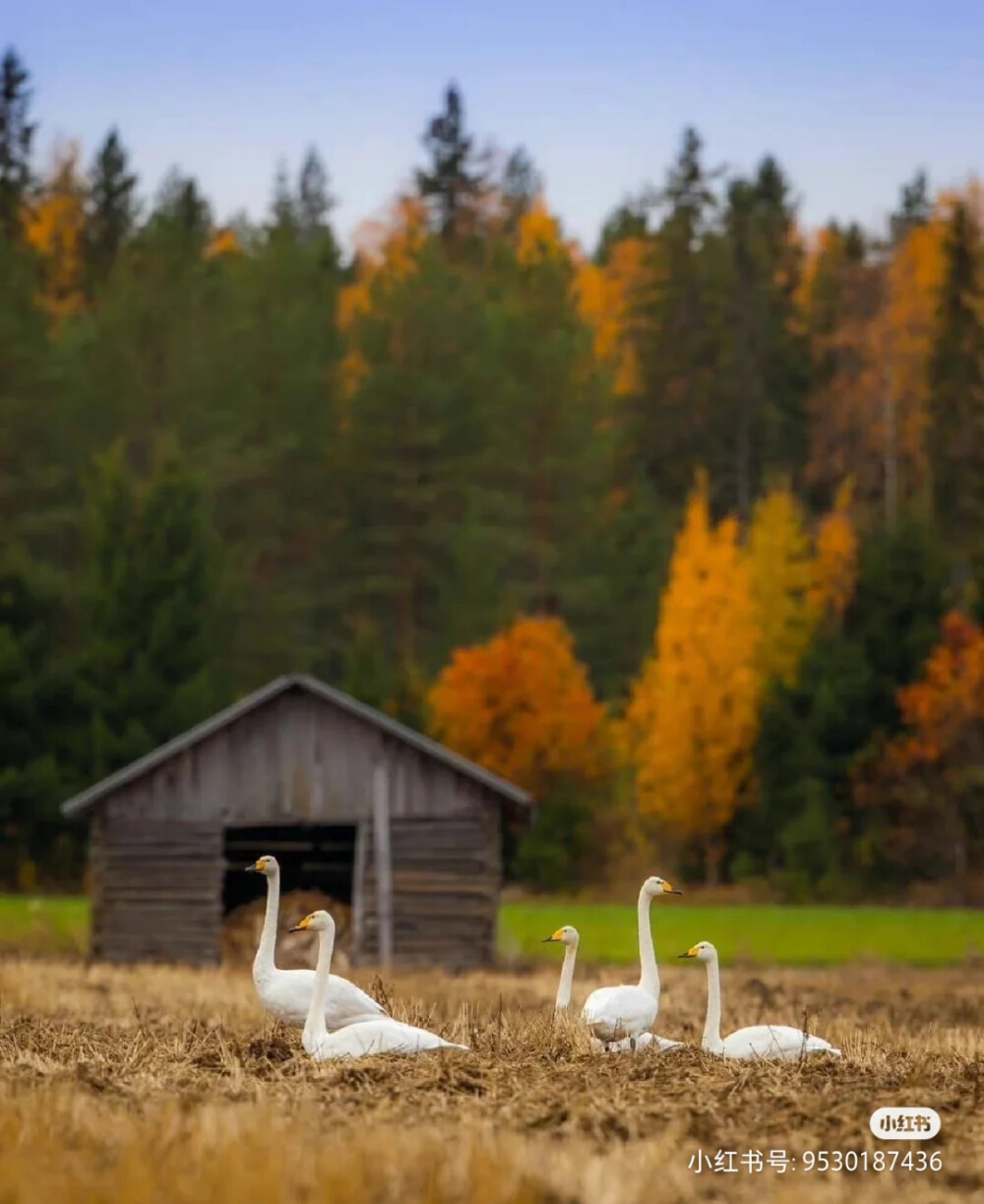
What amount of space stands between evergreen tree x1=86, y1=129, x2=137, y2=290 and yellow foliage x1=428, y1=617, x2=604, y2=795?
1306 inches

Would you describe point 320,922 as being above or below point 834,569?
below

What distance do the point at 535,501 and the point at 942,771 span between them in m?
21.2

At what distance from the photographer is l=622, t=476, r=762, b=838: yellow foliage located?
194 ft

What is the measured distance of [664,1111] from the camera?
1081 cm

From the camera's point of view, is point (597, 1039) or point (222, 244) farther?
point (222, 244)

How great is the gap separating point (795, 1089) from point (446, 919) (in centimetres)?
2418

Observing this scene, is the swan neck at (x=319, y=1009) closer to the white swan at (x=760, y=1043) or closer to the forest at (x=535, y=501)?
the white swan at (x=760, y=1043)

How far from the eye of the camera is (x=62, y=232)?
87.6 meters

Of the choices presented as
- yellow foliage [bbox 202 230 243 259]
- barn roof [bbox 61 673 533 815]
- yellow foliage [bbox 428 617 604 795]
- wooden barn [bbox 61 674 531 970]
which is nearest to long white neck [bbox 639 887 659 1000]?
barn roof [bbox 61 673 533 815]

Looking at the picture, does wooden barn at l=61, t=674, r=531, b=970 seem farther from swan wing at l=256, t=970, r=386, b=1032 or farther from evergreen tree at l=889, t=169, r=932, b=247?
evergreen tree at l=889, t=169, r=932, b=247

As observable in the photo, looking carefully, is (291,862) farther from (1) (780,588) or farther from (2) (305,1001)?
(1) (780,588)

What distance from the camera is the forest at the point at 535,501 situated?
59812mm

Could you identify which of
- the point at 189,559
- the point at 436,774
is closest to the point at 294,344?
the point at 189,559

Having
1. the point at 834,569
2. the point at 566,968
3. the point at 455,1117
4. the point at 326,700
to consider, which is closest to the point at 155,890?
the point at 326,700
